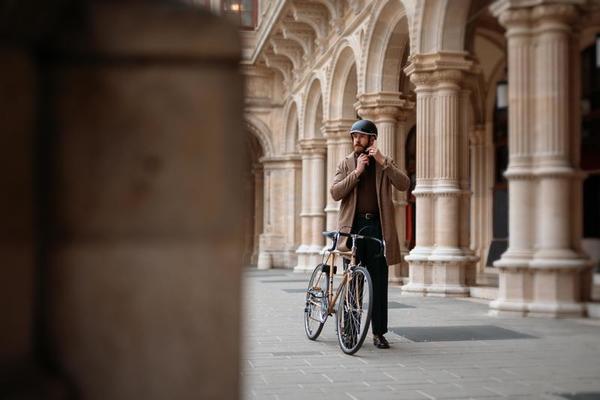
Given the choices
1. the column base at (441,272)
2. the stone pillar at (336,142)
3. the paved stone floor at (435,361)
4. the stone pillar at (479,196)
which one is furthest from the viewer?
the stone pillar at (479,196)

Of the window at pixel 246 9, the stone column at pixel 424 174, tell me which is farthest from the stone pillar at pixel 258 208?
the stone column at pixel 424 174

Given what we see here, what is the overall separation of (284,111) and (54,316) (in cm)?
2747

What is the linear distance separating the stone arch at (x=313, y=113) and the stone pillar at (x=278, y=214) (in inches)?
135

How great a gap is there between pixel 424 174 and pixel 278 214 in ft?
53.6

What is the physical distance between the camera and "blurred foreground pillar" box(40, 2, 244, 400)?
1.41 meters

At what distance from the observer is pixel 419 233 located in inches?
501

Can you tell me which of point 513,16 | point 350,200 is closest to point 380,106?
point 513,16

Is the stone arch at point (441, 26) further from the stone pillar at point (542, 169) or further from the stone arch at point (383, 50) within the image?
the stone pillar at point (542, 169)

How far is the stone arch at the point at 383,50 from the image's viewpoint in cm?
1555

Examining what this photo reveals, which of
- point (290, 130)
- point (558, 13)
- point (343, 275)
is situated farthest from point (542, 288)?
point (290, 130)

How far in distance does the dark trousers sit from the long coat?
0.09 meters

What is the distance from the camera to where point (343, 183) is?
638 cm

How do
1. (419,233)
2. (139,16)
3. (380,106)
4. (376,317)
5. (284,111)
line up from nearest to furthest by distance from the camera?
1. (139,16)
2. (376,317)
3. (419,233)
4. (380,106)
5. (284,111)

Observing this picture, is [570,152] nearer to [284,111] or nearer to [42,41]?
[42,41]
